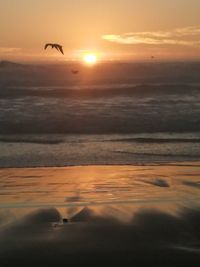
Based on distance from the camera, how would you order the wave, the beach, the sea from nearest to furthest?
the beach < the sea < the wave

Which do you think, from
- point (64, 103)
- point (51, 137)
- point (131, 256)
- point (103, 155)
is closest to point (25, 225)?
point (131, 256)

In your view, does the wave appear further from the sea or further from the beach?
the beach

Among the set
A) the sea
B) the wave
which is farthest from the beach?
the wave

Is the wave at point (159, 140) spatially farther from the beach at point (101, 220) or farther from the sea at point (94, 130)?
the beach at point (101, 220)

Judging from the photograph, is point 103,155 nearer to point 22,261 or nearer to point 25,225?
point 25,225

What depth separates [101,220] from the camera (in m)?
4.43

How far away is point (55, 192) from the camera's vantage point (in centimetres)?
602

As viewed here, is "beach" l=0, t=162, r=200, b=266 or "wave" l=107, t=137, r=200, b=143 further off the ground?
"wave" l=107, t=137, r=200, b=143

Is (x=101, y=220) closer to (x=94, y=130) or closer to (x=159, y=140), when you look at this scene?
(x=159, y=140)

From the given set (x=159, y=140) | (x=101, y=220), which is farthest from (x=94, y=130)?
(x=101, y=220)

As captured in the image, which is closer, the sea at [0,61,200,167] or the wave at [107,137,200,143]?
the sea at [0,61,200,167]

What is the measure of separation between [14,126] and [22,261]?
40.5 feet

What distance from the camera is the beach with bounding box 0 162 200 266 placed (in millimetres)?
3484

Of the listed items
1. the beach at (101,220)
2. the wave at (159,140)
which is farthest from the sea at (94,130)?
the beach at (101,220)
